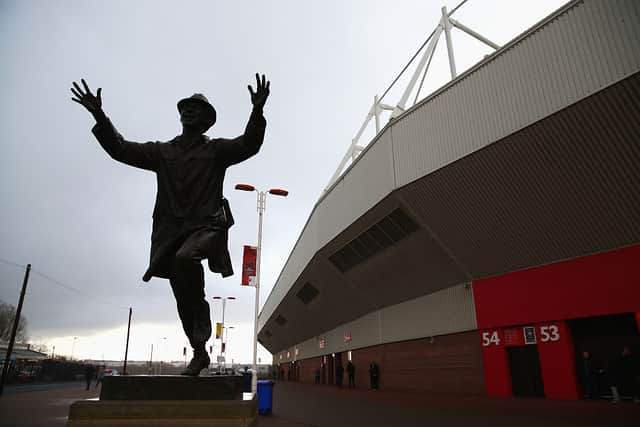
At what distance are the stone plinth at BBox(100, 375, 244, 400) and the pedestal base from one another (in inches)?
5.9

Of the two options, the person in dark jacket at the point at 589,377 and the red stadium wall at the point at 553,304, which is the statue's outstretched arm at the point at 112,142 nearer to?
the red stadium wall at the point at 553,304

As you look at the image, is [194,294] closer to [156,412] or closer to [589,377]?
[156,412]

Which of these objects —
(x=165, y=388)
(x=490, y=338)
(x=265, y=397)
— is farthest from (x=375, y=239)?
(x=165, y=388)

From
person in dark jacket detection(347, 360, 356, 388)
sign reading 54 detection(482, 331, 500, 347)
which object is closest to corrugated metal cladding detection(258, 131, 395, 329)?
sign reading 54 detection(482, 331, 500, 347)

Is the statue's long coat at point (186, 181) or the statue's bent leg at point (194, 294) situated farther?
the statue's long coat at point (186, 181)

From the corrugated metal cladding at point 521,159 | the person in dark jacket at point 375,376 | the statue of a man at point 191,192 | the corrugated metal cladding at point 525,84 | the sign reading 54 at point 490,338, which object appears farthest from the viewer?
the person in dark jacket at point 375,376

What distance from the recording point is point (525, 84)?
11.0m

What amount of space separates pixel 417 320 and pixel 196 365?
1649cm

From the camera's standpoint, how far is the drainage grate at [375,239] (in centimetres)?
1577

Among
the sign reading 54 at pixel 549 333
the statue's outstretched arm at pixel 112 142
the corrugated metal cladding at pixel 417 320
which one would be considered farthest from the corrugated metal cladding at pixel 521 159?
the statue's outstretched arm at pixel 112 142

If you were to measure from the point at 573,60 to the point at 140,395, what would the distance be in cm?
1138

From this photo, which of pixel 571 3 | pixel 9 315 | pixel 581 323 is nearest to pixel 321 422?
pixel 581 323

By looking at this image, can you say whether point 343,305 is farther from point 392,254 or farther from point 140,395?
point 140,395

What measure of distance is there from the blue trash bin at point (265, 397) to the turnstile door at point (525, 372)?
836 cm
